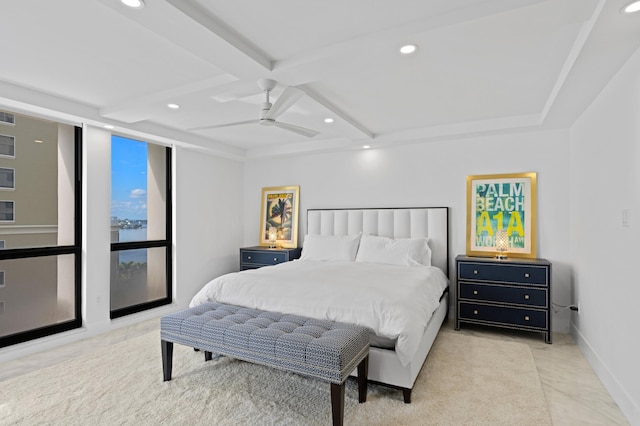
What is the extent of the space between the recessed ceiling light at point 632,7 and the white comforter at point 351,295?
208 centimetres

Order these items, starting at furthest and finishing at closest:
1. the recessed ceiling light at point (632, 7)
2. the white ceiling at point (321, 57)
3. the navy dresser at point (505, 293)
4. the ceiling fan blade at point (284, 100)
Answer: the navy dresser at point (505, 293) < the ceiling fan blade at point (284, 100) < the white ceiling at point (321, 57) < the recessed ceiling light at point (632, 7)

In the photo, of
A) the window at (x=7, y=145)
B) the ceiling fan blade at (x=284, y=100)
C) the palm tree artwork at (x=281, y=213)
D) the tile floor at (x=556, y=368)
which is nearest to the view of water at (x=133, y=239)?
the tile floor at (x=556, y=368)

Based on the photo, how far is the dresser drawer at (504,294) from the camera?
3.62m

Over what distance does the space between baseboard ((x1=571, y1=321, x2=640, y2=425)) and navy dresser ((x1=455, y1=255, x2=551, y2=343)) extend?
0.36m

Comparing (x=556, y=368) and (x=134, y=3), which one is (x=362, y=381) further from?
(x=134, y=3)

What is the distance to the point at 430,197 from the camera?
4602 mm

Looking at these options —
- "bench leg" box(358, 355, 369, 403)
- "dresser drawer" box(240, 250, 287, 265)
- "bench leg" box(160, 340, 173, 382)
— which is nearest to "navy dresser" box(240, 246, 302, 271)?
"dresser drawer" box(240, 250, 287, 265)

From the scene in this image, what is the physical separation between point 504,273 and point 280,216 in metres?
3.33

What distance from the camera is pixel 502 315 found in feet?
12.3

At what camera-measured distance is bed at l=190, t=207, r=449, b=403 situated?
8.16 ft

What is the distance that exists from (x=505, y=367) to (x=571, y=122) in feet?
8.52

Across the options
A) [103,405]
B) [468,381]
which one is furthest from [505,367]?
[103,405]

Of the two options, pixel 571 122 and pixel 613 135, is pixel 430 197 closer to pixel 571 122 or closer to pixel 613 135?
pixel 571 122

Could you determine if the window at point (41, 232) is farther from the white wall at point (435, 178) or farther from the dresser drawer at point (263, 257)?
the white wall at point (435, 178)
